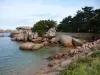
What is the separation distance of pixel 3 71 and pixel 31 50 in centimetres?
1389

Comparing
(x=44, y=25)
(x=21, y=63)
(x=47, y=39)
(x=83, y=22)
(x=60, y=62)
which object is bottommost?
(x=21, y=63)

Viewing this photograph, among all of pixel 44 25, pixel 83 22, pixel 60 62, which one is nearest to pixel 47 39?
pixel 44 25

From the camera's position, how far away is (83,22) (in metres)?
47.4

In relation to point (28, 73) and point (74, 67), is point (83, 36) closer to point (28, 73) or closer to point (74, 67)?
point (28, 73)

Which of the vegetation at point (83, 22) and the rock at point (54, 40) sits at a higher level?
the vegetation at point (83, 22)

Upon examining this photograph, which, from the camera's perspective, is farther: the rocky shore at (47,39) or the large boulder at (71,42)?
the large boulder at (71,42)

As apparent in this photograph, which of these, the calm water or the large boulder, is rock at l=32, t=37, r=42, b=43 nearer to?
the large boulder

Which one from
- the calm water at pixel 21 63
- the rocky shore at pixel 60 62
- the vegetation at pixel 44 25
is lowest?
the calm water at pixel 21 63

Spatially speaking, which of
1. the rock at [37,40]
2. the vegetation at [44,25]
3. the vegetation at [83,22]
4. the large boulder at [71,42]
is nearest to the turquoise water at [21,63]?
the large boulder at [71,42]

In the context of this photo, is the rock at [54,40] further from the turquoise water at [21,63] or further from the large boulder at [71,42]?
the turquoise water at [21,63]

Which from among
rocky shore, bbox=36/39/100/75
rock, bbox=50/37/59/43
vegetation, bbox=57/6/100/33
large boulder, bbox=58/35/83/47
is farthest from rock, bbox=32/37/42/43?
rocky shore, bbox=36/39/100/75

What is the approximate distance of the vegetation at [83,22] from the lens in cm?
4136

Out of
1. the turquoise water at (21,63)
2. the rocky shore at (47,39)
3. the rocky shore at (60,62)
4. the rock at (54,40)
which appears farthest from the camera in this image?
the rock at (54,40)

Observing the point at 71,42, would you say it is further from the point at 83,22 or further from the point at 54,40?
the point at 83,22
